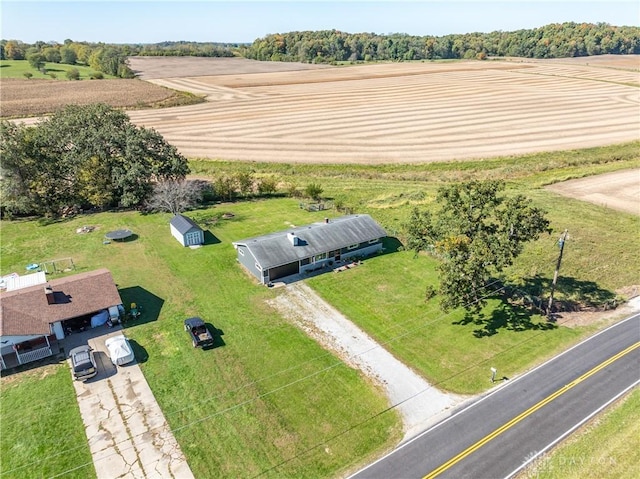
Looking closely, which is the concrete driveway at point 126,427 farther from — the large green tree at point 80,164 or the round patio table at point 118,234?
the large green tree at point 80,164

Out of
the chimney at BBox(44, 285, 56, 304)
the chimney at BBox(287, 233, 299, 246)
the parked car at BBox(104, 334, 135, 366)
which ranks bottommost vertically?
the parked car at BBox(104, 334, 135, 366)

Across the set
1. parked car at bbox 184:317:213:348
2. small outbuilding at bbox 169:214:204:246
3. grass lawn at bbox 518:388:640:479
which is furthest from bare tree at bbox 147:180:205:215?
grass lawn at bbox 518:388:640:479

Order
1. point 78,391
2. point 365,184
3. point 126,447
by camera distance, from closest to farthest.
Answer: point 126,447, point 78,391, point 365,184

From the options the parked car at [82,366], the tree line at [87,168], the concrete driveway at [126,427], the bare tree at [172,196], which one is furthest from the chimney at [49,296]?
the tree line at [87,168]

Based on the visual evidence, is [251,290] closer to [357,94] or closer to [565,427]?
[565,427]

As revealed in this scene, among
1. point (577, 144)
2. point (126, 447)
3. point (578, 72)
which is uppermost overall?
point (578, 72)

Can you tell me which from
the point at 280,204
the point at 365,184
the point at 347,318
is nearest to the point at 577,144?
the point at 365,184

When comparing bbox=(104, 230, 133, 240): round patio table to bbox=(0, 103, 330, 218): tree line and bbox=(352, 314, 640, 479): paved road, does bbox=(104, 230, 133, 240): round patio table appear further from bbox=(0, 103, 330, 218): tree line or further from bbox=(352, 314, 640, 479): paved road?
bbox=(352, 314, 640, 479): paved road

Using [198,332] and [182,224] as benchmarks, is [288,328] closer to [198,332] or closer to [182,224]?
[198,332]
